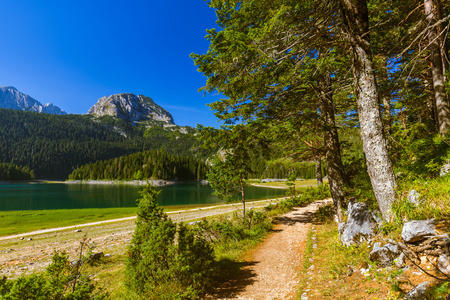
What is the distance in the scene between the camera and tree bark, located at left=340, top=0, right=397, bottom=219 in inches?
206

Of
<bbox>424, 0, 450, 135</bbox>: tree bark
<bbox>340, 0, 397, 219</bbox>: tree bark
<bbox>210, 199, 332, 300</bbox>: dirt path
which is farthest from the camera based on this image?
<bbox>424, 0, 450, 135</bbox>: tree bark

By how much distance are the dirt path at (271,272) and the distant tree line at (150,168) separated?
13524 centimetres

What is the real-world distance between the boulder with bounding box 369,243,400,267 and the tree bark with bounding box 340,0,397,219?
103 cm

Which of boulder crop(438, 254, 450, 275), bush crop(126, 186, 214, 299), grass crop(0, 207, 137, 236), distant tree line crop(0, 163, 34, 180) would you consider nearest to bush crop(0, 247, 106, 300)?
bush crop(126, 186, 214, 299)

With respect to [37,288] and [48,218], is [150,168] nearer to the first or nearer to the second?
[48,218]

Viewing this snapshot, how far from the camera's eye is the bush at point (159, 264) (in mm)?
5578

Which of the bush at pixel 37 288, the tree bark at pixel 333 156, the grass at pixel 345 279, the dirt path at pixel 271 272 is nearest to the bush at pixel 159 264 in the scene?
the dirt path at pixel 271 272

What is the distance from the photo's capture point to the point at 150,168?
5748 inches

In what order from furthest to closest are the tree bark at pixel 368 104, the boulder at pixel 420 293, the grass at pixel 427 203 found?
the tree bark at pixel 368 104
the grass at pixel 427 203
the boulder at pixel 420 293

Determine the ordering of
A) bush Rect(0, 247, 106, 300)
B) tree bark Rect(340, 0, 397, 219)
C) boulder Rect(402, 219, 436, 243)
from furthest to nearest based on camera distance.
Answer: tree bark Rect(340, 0, 397, 219), boulder Rect(402, 219, 436, 243), bush Rect(0, 247, 106, 300)

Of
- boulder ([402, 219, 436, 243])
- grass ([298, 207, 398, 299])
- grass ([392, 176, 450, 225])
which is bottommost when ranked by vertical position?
grass ([298, 207, 398, 299])

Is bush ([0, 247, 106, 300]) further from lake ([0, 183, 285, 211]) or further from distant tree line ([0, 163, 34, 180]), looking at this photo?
distant tree line ([0, 163, 34, 180])

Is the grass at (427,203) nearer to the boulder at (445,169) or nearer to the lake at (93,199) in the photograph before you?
the boulder at (445,169)

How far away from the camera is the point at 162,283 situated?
568 cm
